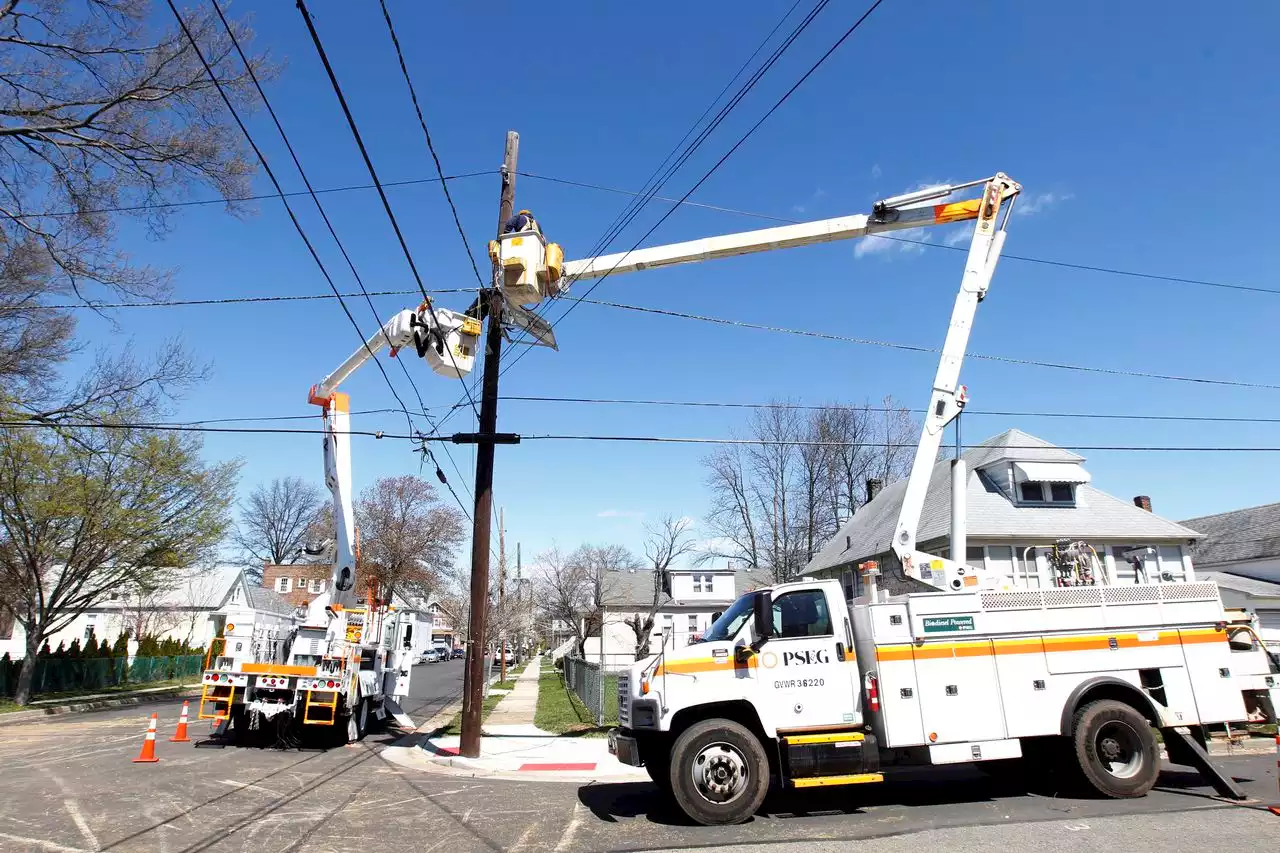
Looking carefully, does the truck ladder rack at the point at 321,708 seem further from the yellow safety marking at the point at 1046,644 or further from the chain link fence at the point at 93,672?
the chain link fence at the point at 93,672

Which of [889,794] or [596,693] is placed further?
[596,693]

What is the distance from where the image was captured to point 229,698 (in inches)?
511

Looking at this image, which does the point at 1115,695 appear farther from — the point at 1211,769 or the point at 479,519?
the point at 479,519

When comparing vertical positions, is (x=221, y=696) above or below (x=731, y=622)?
below

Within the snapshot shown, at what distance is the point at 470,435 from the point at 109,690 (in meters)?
25.2

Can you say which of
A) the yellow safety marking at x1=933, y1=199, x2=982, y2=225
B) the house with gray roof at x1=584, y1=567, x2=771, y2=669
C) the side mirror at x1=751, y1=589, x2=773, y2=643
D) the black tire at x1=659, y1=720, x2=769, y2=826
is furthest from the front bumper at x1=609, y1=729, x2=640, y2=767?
the house with gray roof at x1=584, y1=567, x2=771, y2=669

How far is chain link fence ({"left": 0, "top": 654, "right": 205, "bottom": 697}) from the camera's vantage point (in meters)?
24.4

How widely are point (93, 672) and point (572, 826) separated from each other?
98.8 ft

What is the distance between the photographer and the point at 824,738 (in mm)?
7727

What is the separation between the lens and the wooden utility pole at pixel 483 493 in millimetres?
12062

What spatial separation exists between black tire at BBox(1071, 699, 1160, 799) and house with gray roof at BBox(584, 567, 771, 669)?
42300 mm

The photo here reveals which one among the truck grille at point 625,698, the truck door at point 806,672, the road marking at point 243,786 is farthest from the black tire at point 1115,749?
the road marking at point 243,786

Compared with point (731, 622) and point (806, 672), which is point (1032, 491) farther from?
point (806, 672)

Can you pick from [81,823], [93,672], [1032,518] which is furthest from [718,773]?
[93,672]
